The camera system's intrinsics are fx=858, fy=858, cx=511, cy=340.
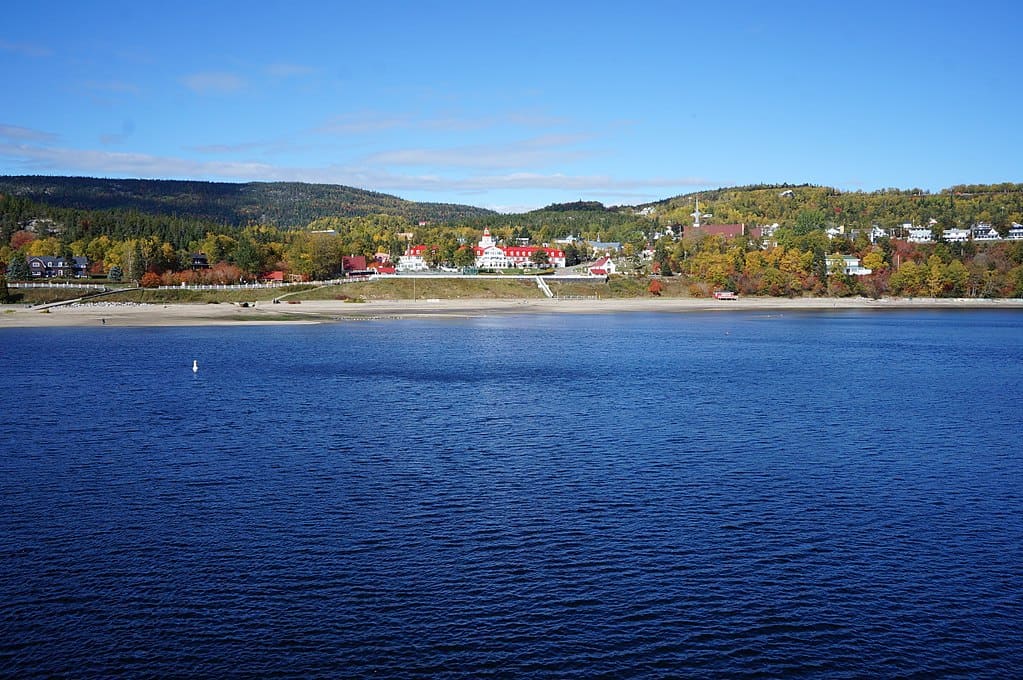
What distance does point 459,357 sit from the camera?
206 feet

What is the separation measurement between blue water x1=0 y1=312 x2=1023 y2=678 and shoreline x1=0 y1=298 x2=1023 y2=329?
4691 cm

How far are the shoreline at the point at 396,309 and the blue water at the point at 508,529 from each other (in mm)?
46914

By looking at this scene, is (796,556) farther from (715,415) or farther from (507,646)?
(715,415)

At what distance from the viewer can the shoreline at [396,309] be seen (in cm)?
9394

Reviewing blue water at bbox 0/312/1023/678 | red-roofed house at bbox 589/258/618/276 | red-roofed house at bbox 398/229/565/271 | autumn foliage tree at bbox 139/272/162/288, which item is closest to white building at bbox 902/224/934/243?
red-roofed house at bbox 589/258/618/276

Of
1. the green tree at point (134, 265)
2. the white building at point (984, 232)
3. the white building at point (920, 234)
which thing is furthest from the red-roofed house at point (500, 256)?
the white building at point (984, 232)

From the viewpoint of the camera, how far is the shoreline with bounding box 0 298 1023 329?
93938mm

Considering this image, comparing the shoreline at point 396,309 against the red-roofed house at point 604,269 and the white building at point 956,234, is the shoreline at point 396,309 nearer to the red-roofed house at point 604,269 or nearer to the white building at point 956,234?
the red-roofed house at point 604,269

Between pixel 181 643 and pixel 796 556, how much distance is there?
13879 millimetres

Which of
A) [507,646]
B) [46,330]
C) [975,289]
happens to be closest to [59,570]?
[507,646]

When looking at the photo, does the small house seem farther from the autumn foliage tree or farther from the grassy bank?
the autumn foliage tree

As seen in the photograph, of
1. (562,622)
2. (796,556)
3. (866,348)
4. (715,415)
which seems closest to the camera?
(562,622)

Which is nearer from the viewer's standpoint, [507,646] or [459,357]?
[507,646]

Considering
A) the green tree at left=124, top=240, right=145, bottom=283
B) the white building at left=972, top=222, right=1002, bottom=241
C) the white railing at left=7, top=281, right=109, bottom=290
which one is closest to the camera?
the white railing at left=7, top=281, right=109, bottom=290
